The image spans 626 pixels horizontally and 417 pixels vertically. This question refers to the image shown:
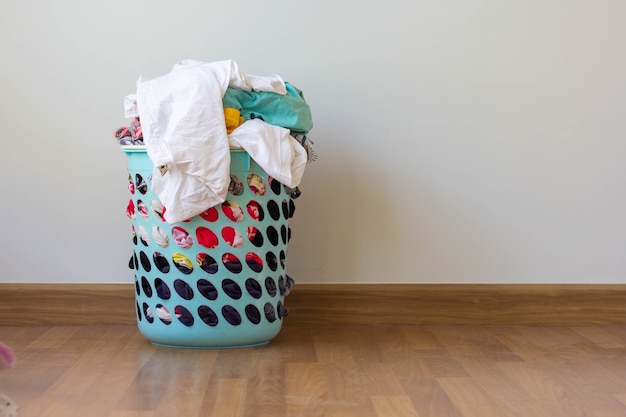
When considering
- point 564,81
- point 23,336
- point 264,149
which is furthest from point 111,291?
point 564,81

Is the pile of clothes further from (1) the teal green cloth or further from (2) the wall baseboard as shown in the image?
(2) the wall baseboard

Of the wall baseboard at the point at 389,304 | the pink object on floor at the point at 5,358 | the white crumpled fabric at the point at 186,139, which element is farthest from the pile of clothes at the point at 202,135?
the pink object on floor at the point at 5,358

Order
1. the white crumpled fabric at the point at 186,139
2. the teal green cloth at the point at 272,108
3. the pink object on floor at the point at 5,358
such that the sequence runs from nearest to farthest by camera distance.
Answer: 1. the pink object on floor at the point at 5,358
2. the white crumpled fabric at the point at 186,139
3. the teal green cloth at the point at 272,108

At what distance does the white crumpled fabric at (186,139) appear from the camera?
4.51ft

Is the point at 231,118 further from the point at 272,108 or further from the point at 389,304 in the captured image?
the point at 389,304

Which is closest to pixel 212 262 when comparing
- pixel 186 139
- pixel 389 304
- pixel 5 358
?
pixel 186 139

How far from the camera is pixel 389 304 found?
180 centimetres

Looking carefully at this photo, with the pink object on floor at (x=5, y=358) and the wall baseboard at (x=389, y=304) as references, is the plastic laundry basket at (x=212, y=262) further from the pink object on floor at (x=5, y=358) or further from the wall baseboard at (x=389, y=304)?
the pink object on floor at (x=5, y=358)

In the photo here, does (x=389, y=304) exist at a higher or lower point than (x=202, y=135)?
lower

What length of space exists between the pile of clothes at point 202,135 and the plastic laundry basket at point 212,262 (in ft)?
0.15

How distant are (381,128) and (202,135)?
581 mm

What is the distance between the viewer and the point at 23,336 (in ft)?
5.45

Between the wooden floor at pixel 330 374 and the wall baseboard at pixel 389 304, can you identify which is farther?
the wall baseboard at pixel 389 304

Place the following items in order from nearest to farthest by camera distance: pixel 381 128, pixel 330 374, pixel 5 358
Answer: pixel 5 358 < pixel 330 374 < pixel 381 128
